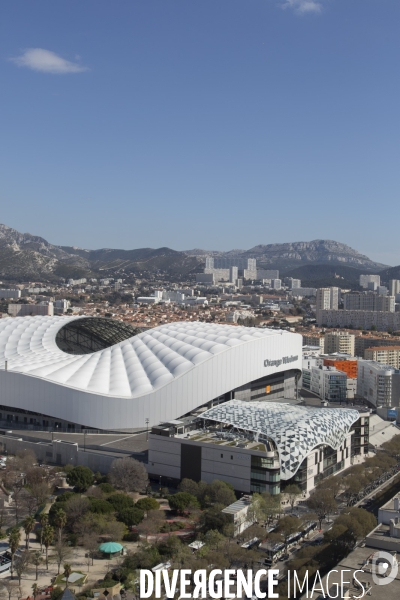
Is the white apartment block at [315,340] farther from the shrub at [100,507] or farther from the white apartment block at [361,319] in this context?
the shrub at [100,507]

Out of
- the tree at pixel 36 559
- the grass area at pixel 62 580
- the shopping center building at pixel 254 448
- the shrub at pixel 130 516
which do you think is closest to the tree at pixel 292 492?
the shopping center building at pixel 254 448

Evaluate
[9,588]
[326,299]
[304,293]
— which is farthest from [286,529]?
[304,293]

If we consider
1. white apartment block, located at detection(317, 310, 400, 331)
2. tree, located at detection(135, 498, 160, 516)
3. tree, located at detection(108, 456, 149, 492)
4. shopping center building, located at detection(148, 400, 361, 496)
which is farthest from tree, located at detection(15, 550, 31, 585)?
white apartment block, located at detection(317, 310, 400, 331)

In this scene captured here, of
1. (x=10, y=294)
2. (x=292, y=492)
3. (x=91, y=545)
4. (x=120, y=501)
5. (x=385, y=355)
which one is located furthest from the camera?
(x=10, y=294)

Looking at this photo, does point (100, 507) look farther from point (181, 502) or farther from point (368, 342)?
point (368, 342)

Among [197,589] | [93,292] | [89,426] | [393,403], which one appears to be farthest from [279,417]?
[93,292]

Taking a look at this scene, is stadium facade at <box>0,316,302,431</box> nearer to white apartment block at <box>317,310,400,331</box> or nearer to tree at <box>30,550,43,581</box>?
tree at <box>30,550,43,581</box>
